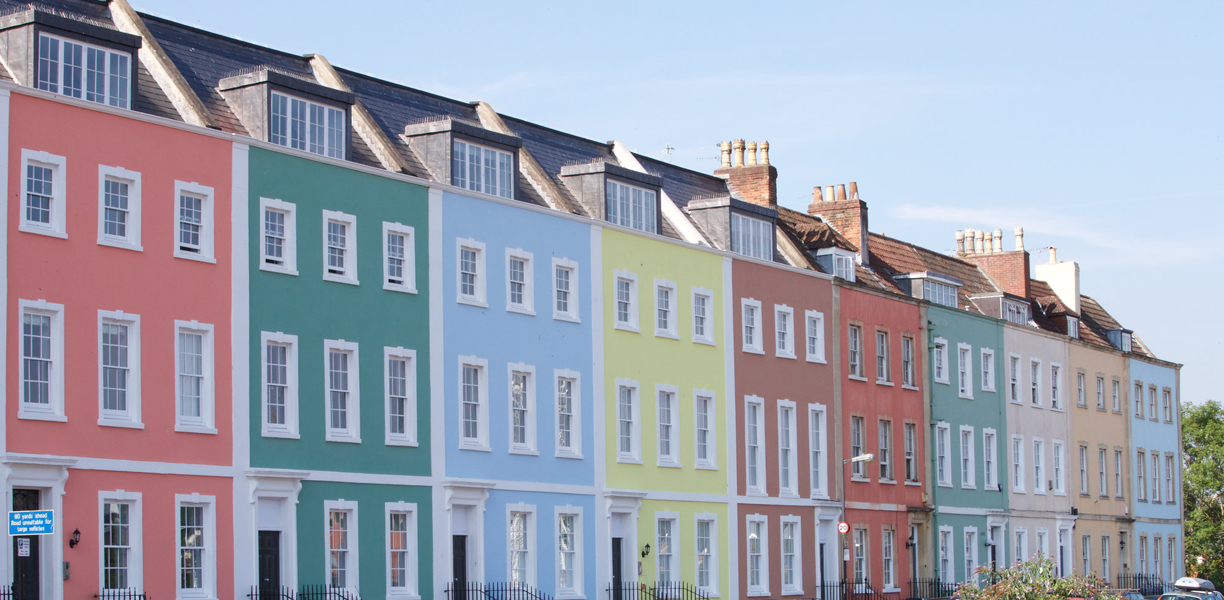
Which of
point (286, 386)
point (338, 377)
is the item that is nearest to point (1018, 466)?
point (338, 377)

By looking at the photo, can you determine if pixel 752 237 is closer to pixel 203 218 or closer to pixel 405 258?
pixel 405 258

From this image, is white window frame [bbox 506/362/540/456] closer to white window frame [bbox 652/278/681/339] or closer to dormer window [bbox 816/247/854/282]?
white window frame [bbox 652/278/681/339]

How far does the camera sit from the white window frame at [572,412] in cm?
4347

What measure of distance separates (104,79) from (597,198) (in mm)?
16388

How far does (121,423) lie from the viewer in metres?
32.5

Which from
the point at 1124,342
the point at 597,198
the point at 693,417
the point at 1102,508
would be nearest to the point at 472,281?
the point at 597,198

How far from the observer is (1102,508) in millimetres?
71125

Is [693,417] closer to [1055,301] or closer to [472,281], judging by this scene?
[472,281]

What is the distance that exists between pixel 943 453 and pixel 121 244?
35837 millimetres

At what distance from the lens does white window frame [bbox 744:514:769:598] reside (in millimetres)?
49781

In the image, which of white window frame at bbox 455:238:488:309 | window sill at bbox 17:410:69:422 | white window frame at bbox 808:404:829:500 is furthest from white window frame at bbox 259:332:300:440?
white window frame at bbox 808:404:829:500

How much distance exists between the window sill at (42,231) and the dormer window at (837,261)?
30883 mm

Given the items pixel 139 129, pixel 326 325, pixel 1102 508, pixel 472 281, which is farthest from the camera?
pixel 1102 508

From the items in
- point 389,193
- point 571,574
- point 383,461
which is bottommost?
point 571,574
